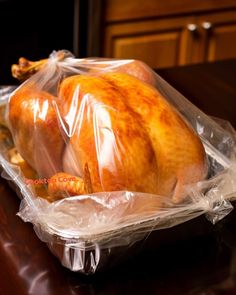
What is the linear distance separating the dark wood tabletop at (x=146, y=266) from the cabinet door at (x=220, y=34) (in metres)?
1.25

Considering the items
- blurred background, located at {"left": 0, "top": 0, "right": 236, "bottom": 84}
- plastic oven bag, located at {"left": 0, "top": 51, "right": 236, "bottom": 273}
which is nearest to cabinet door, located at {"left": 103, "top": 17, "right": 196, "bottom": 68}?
blurred background, located at {"left": 0, "top": 0, "right": 236, "bottom": 84}

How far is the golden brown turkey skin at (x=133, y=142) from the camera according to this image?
52 cm

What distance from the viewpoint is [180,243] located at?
55 cm

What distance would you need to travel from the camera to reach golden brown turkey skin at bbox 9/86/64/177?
0.60 metres

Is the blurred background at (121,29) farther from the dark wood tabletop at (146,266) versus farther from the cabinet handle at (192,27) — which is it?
the dark wood tabletop at (146,266)

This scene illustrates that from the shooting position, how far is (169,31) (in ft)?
5.63

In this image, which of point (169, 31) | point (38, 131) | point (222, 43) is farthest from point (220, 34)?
point (38, 131)

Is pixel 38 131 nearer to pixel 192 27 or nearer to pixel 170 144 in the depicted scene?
pixel 170 144

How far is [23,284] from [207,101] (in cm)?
46

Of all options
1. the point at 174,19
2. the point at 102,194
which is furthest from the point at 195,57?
the point at 102,194

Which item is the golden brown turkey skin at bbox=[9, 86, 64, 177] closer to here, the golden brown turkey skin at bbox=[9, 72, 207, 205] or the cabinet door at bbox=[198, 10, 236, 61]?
the golden brown turkey skin at bbox=[9, 72, 207, 205]

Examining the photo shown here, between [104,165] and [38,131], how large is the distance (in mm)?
106

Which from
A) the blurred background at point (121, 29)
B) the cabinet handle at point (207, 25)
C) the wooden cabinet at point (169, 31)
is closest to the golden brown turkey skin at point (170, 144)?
the blurred background at point (121, 29)

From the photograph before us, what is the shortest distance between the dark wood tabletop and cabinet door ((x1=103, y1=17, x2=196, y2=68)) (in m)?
1.12
